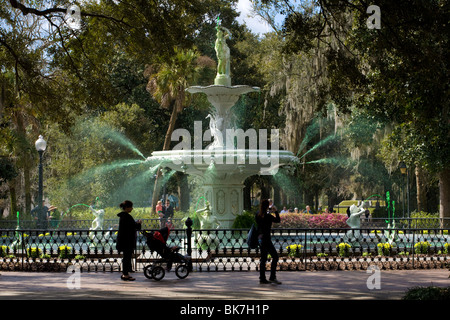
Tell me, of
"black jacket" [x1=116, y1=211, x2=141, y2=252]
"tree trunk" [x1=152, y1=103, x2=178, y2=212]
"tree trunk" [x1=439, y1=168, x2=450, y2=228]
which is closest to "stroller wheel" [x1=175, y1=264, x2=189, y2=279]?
"black jacket" [x1=116, y1=211, x2=141, y2=252]

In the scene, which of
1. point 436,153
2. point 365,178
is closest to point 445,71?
point 436,153

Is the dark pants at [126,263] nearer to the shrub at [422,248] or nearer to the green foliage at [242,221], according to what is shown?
the green foliage at [242,221]

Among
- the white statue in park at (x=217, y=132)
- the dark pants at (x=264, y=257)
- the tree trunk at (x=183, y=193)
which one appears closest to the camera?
the dark pants at (x=264, y=257)

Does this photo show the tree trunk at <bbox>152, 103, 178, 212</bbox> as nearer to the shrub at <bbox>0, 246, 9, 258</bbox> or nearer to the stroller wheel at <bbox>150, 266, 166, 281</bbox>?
the shrub at <bbox>0, 246, 9, 258</bbox>

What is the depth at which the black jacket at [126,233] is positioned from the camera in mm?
12188

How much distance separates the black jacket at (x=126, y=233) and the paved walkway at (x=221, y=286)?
2.15 ft

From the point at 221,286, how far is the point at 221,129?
33.0 ft

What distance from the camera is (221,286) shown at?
37.4 feet

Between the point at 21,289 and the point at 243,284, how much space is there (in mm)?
3826

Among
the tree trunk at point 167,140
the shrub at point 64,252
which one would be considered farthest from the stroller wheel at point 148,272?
the tree trunk at point 167,140

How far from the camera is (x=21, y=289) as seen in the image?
36.2 feet

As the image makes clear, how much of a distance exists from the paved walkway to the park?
0.59 m

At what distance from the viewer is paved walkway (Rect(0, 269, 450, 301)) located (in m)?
10.1

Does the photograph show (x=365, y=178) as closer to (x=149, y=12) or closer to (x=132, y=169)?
(x=132, y=169)
